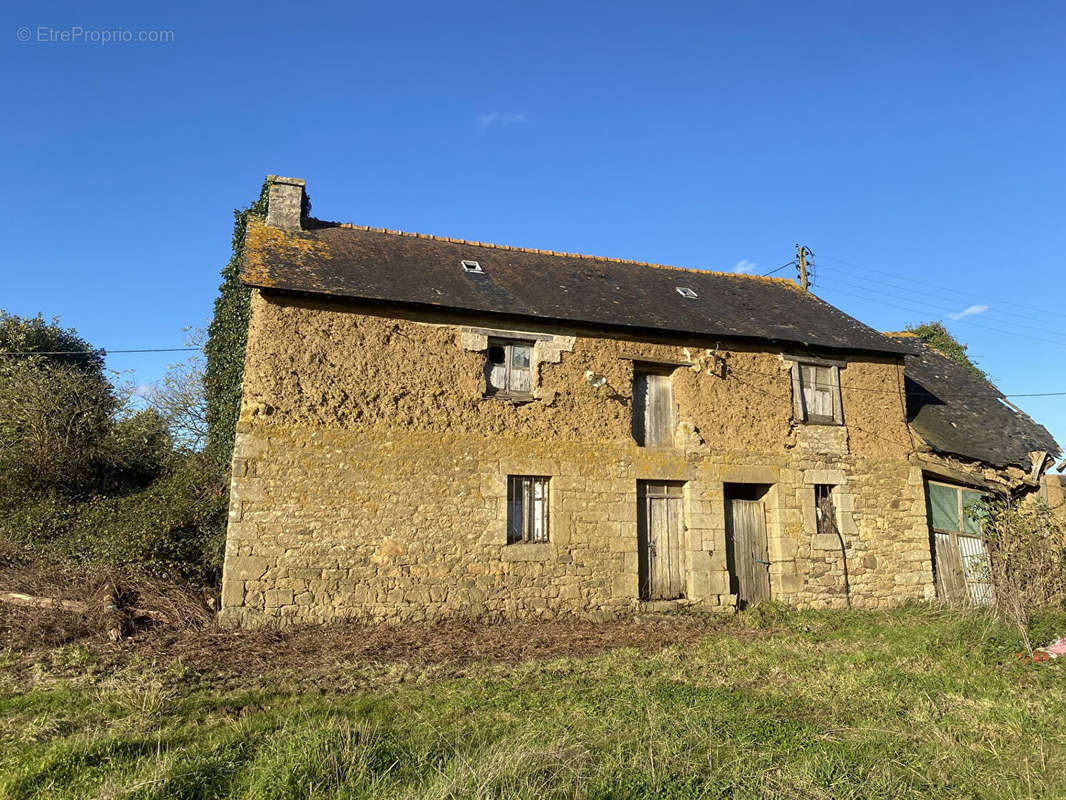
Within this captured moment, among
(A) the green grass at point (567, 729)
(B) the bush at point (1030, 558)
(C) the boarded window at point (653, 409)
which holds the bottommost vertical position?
(A) the green grass at point (567, 729)

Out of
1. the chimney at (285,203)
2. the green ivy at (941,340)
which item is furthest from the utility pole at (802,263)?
the chimney at (285,203)

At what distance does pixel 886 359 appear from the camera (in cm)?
1276

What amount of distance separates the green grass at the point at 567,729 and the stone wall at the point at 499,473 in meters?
2.25

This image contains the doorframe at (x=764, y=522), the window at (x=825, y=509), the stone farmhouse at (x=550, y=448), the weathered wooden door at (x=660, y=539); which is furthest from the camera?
the window at (x=825, y=509)

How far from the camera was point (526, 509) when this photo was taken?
1045 centimetres

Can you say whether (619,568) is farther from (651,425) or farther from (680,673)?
(680,673)

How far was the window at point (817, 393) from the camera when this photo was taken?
39.8 ft

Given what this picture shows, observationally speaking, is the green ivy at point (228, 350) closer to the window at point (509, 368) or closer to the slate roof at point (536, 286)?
the slate roof at point (536, 286)

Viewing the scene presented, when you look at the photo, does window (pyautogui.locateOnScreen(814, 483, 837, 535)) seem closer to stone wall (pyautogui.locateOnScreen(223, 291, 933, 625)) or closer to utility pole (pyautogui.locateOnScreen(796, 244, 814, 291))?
stone wall (pyautogui.locateOnScreen(223, 291, 933, 625))

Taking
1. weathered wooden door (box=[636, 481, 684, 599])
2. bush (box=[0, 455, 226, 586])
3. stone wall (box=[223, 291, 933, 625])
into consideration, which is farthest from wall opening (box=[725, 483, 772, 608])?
bush (box=[0, 455, 226, 586])

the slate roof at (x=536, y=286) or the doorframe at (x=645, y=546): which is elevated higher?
the slate roof at (x=536, y=286)

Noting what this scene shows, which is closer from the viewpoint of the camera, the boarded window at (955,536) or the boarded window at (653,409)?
the boarded window at (653,409)

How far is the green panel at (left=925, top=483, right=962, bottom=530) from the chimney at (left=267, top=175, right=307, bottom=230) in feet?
41.1

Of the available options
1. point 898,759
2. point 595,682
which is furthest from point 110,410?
point 898,759
